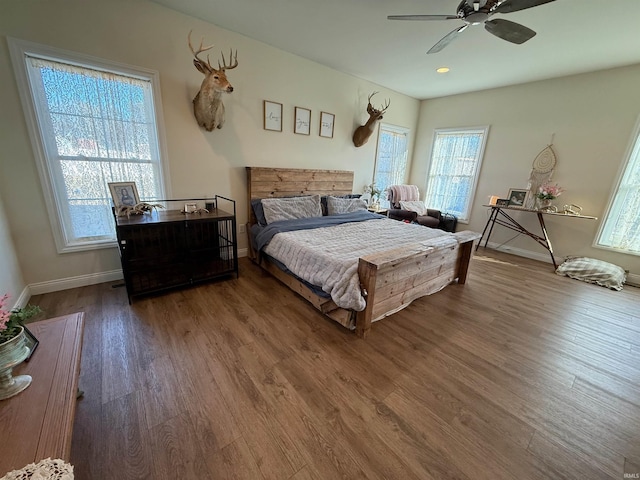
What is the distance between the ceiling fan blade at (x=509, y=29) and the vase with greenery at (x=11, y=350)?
3434 millimetres

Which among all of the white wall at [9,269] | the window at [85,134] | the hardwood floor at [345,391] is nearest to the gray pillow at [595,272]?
the hardwood floor at [345,391]

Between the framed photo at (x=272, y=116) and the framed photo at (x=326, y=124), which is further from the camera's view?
the framed photo at (x=326, y=124)

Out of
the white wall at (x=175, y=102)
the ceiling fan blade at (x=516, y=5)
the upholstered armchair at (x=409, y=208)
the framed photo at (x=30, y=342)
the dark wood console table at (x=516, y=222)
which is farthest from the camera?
the upholstered armchair at (x=409, y=208)

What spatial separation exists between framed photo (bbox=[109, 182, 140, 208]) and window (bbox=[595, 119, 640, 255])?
6182 millimetres

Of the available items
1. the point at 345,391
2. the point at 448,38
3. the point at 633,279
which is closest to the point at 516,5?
the point at 448,38

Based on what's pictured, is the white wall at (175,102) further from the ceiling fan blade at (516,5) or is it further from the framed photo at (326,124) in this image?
the ceiling fan blade at (516,5)

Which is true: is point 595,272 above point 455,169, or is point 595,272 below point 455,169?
below

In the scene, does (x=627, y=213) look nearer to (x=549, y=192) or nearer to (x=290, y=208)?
(x=549, y=192)

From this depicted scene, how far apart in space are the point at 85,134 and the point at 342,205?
3112 mm

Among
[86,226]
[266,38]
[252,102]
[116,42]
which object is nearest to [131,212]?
[86,226]

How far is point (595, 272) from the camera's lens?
3391 mm

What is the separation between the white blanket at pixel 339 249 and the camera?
2.00m

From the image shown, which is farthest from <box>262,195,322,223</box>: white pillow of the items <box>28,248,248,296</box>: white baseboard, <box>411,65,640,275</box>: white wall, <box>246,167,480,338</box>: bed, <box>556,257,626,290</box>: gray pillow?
<box>556,257,626,290</box>: gray pillow

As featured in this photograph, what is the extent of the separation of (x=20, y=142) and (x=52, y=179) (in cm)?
34
